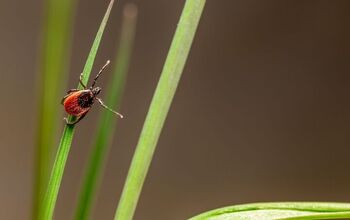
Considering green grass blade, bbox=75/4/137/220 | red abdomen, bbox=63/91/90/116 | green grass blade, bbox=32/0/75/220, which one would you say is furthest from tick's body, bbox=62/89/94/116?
green grass blade, bbox=32/0/75/220

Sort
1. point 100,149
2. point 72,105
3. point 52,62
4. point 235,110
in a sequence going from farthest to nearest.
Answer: point 235,110
point 72,105
point 100,149
point 52,62

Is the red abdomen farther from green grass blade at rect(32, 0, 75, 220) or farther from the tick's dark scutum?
green grass blade at rect(32, 0, 75, 220)

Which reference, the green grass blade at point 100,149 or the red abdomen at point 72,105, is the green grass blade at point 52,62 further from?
the red abdomen at point 72,105

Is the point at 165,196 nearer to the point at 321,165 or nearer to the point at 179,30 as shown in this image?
the point at 321,165

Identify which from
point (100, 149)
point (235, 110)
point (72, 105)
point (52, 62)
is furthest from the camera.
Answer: point (235, 110)

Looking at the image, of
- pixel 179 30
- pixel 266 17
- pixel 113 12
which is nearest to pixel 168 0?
pixel 113 12

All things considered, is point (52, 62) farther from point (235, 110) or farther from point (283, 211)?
point (235, 110)

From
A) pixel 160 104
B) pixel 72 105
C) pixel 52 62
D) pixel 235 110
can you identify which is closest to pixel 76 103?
pixel 72 105
